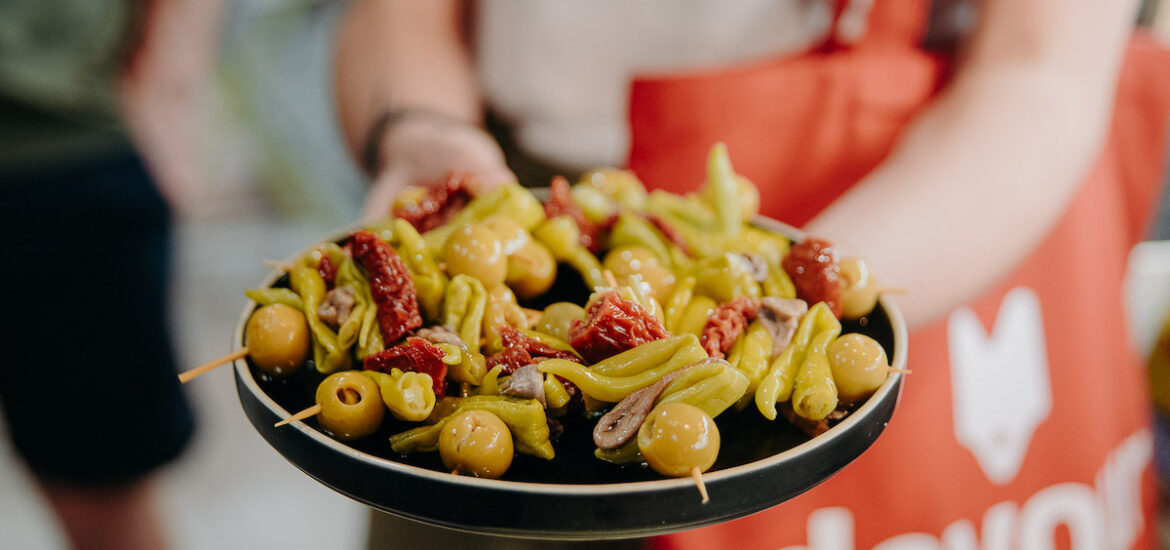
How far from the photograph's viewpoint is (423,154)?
1.22 m

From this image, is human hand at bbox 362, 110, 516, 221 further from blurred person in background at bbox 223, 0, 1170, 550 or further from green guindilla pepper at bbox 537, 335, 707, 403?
green guindilla pepper at bbox 537, 335, 707, 403

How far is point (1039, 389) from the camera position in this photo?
4.12ft

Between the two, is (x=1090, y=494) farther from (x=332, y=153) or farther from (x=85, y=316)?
Result: (x=85, y=316)

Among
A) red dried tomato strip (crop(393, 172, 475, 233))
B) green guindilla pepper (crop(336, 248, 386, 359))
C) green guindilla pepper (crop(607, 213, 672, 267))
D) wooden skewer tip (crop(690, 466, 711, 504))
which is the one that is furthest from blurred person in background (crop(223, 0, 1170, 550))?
wooden skewer tip (crop(690, 466, 711, 504))

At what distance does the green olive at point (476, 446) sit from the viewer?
19.9 inches

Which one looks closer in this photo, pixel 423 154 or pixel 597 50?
pixel 423 154

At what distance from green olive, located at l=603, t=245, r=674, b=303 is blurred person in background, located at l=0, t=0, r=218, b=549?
3.39 feet

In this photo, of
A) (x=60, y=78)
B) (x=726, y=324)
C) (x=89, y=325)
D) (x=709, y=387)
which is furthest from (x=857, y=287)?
(x=89, y=325)

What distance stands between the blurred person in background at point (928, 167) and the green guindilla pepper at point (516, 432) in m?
0.49

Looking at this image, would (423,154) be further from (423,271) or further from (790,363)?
(790,363)

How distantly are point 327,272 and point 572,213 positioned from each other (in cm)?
28

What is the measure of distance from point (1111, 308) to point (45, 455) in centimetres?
213

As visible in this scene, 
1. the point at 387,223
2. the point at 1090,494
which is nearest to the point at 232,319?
the point at 387,223

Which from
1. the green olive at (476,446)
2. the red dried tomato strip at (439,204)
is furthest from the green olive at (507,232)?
the green olive at (476,446)
